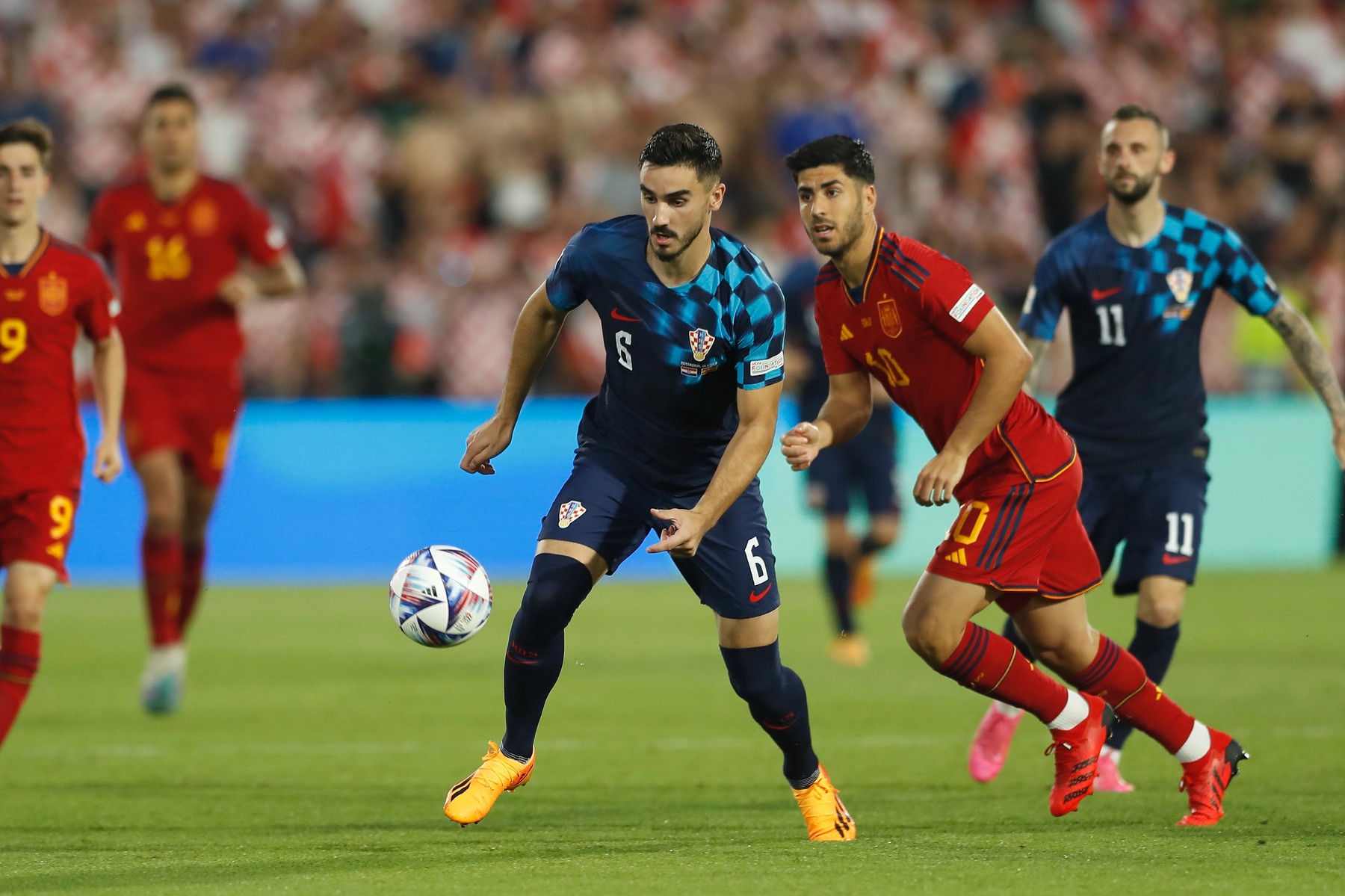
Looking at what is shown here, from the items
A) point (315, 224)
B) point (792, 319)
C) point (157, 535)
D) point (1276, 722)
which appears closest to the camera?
point (1276, 722)

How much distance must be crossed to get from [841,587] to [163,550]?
4121 mm

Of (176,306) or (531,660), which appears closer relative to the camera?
(531,660)

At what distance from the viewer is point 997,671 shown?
6.02 metres

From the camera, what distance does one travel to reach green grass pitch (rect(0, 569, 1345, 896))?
5195mm

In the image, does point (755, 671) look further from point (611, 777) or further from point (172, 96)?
point (172, 96)

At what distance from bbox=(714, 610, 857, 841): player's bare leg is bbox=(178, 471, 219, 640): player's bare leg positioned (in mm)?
4787

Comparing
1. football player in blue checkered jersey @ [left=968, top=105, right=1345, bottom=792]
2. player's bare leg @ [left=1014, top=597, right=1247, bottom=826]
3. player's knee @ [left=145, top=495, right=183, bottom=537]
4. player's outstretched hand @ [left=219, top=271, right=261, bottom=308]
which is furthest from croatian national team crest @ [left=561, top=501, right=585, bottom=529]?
player's knee @ [left=145, top=495, right=183, bottom=537]

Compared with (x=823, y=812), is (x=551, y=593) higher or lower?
higher

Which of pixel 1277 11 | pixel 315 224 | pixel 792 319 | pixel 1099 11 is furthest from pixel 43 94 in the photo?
pixel 1277 11

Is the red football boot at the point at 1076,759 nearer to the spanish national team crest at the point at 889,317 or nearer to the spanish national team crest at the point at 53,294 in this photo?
the spanish national team crest at the point at 889,317

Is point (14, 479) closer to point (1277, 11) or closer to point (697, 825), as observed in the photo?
point (697, 825)

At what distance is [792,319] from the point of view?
464 inches

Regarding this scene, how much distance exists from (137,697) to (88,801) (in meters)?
3.26

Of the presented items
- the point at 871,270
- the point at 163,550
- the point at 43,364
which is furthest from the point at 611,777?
the point at 163,550
